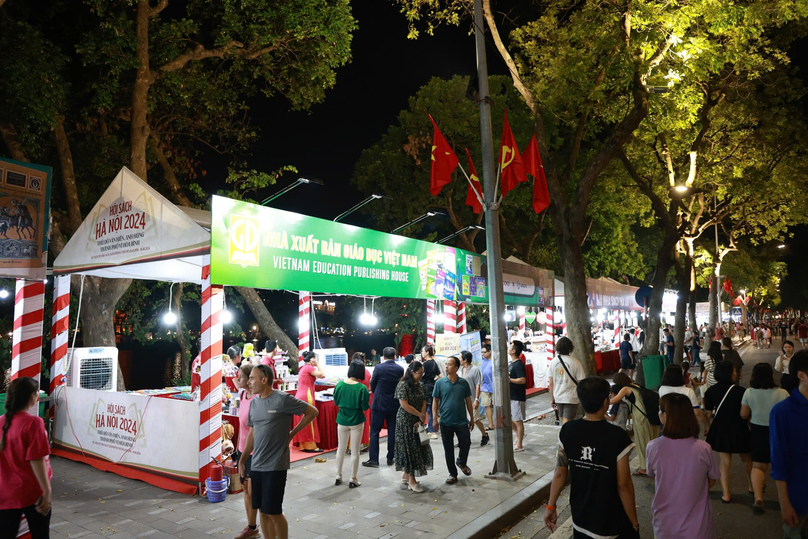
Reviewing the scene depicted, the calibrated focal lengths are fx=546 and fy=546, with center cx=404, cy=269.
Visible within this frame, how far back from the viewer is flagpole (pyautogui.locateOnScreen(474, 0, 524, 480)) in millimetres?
7648

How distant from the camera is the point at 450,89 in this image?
2394 cm

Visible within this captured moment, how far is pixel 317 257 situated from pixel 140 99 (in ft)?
23.7

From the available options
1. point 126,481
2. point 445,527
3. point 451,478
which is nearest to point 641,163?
point 451,478

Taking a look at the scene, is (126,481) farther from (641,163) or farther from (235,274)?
(641,163)

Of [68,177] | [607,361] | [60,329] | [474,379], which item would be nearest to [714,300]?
[607,361]

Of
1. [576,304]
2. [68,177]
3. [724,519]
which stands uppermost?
[68,177]

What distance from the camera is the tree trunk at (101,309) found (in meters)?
12.4

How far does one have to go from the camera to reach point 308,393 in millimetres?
9211

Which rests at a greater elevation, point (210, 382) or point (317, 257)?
point (317, 257)

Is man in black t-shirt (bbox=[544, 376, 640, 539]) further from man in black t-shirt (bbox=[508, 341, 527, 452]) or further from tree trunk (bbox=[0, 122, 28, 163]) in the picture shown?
tree trunk (bbox=[0, 122, 28, 163])

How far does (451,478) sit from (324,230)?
14.3 ft

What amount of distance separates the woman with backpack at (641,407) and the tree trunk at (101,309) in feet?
35.2

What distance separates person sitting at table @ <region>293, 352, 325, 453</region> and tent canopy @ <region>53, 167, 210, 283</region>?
2.63 m

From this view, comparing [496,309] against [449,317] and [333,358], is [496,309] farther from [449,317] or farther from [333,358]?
[333,358]
